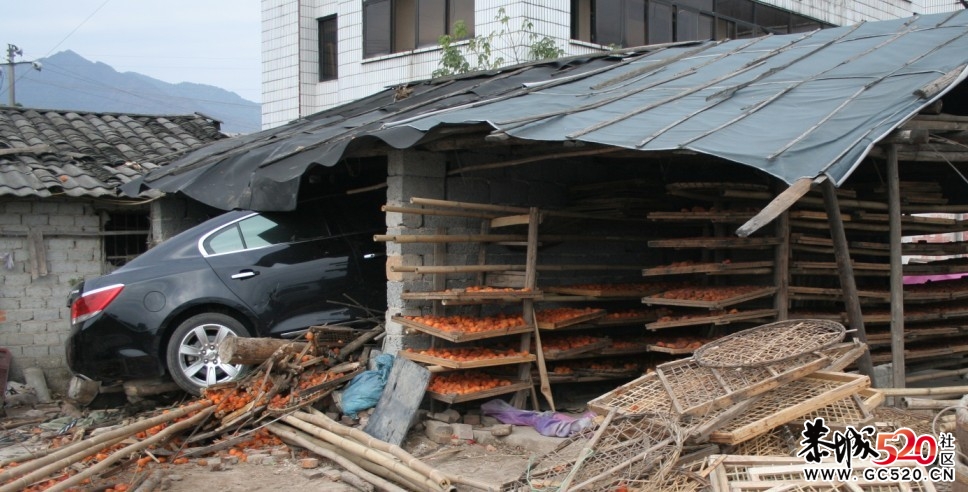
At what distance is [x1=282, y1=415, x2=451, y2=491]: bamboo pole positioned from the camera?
20.1 feet

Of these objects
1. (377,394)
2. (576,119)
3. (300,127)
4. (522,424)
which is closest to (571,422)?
(522,424)

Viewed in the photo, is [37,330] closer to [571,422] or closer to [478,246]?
[478,246]

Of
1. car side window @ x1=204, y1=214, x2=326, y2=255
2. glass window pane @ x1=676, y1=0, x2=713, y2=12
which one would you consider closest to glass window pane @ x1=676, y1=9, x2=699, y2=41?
glass window pane @ x1=676, y1=0, x2=713, y2=12

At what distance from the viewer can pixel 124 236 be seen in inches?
494

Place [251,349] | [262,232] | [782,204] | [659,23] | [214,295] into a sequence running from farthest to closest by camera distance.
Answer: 1. [659,23]
2. [262,232]
3. [214,295]
4. [251,349]
5. [782,204]

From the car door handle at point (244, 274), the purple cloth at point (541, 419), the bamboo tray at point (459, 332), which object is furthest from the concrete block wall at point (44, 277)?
the purple cloth at point (541, 419)

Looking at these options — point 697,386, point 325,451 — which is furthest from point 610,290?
point 325,451

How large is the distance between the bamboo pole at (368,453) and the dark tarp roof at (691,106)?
225cm

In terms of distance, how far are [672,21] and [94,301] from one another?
12454mm

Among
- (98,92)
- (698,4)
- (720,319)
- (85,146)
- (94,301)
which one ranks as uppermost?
(98,92)

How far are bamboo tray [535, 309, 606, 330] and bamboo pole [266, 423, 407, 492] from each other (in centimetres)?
229

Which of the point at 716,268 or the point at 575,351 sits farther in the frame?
the point at 575,351

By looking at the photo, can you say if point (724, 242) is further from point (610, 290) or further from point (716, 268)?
point (610, 290)

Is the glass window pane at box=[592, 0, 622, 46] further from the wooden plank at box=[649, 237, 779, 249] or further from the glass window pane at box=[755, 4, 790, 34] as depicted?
the wooden plank at box=[649, 237, 779, 249]
